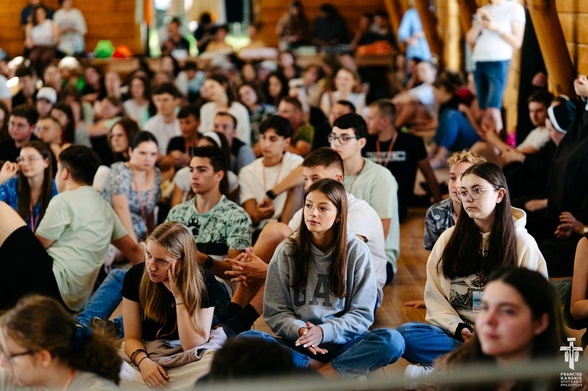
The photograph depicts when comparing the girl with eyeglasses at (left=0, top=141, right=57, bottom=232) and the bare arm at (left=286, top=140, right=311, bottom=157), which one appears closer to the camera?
the girl with eyeglasses at (left=0, top=141, right=57, bottom=232)

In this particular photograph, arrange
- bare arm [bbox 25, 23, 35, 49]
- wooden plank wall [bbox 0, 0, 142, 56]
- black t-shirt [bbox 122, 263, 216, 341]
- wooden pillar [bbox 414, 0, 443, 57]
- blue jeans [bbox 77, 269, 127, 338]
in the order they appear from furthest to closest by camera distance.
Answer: wooden plank wall [bbox 0, 0, 142, 56] → bare arm [bbox 25, 23, 35, 49] → wooden pillar [bbox 414, 0, 443, 57] → blue jeans [bbox 77, 269, 127, 338] → black t-shirt [bbox 122, 263, 216, 341]

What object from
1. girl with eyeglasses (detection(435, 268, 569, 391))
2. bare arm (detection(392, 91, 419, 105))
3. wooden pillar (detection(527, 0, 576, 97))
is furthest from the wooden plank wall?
girl with eyeglasses (detection(435, 268, 569, 391))

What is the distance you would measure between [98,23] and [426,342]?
12.8m

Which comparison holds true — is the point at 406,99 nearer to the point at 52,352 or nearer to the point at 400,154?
the point at 400,154

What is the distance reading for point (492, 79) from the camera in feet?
26.2

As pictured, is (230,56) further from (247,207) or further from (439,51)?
(247,207)

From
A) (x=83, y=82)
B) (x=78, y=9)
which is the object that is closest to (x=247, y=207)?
(x=83, y=82)

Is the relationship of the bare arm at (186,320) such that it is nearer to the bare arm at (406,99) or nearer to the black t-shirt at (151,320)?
the black t-shirt at (151,320)

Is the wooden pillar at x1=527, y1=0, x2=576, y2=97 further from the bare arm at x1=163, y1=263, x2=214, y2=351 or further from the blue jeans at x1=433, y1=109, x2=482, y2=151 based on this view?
the bare arm at x1=163, y1=263, x2=214, y2=351

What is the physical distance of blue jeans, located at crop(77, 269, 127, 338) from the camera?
4.41 metres

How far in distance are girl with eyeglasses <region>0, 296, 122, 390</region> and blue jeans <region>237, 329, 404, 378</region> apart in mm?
1009

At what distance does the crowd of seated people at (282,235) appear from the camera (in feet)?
11.4

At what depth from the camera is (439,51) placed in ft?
37.1

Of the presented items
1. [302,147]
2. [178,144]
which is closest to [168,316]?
[178,144]
